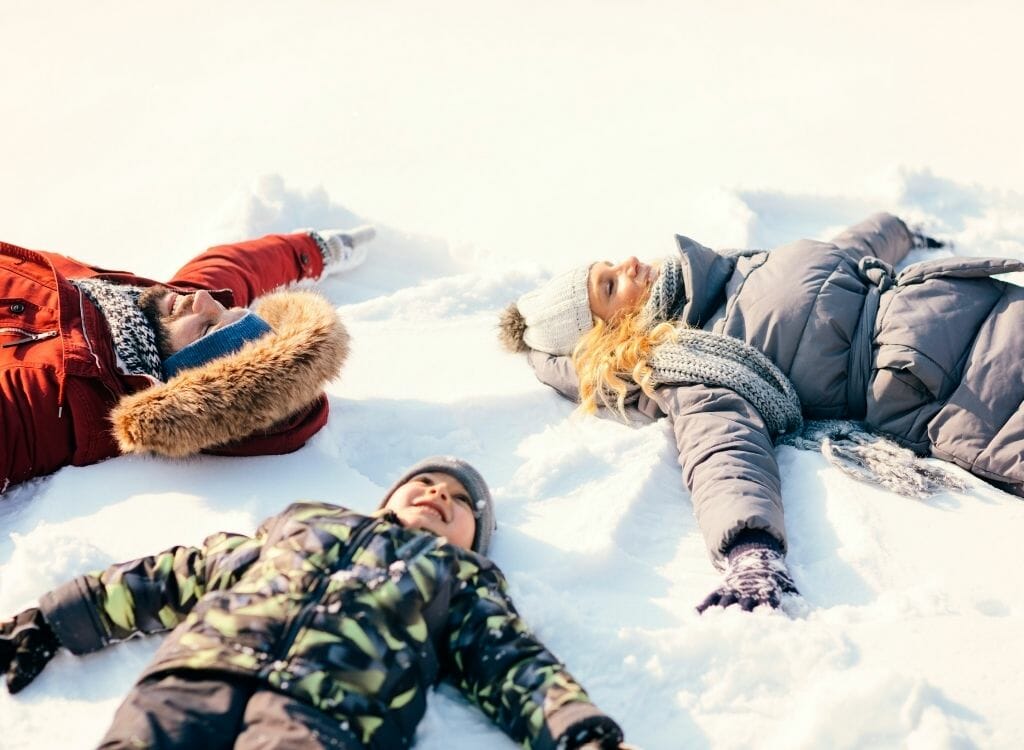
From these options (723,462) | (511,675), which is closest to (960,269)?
(723,462)

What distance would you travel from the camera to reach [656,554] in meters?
2.23

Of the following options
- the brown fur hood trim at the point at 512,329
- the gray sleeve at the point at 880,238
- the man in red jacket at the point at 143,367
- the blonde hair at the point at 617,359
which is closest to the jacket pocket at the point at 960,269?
the gray sleeve at the point at 880,238

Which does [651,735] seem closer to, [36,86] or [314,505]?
[314,505]

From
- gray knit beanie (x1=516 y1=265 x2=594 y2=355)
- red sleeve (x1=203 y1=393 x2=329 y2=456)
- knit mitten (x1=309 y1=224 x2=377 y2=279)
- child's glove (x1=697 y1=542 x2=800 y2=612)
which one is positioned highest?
knit mitten (x1=309 y1=224 x2=377 y2=279)

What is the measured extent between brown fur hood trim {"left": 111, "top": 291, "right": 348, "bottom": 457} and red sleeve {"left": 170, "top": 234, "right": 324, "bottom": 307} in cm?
76

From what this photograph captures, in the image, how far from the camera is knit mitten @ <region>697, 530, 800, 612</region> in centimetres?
194

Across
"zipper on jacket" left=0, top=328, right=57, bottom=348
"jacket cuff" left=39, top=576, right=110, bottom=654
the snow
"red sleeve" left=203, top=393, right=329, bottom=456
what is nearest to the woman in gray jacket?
the snow

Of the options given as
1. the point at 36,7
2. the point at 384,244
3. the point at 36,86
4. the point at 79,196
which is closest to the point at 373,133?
the point at 384,244

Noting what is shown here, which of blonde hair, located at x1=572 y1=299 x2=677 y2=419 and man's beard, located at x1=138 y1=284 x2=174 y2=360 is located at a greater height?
man's beard, located at x1=138 y1=284 x2=174 y2=360

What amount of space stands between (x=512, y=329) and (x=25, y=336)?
156cm

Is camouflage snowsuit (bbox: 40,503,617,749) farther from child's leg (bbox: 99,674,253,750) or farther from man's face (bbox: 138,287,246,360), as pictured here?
man's face (bbox: 138,287,246,360)

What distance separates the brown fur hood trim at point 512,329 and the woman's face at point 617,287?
30 centimetres

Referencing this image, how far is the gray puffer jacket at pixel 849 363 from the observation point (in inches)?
91.4

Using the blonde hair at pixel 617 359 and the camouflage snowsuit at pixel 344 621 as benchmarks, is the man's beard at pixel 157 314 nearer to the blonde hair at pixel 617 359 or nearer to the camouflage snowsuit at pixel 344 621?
the camouflage snowsuit at pixel 344 621
